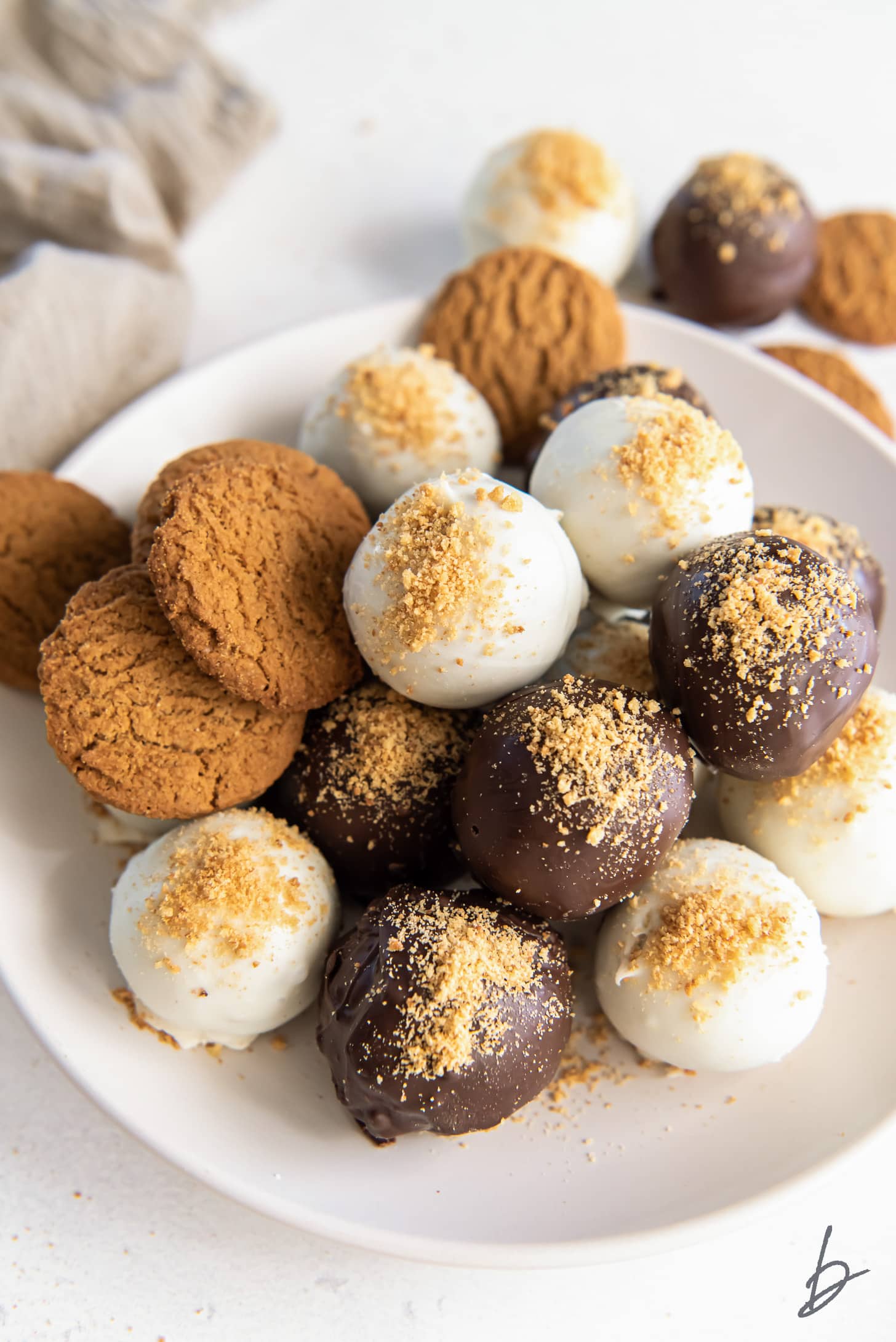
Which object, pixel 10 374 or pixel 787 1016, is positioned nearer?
pixel 787 1016

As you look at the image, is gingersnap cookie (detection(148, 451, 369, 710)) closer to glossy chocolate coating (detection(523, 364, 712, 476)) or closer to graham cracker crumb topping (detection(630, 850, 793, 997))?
glossy chocolate coating (detection(523, 364, 712, 476))

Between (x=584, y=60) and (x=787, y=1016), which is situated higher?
(x=584, y=60)

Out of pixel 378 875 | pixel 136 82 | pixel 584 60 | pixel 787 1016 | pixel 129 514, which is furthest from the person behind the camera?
pixel 584 60

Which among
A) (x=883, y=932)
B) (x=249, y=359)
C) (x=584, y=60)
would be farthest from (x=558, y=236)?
(x=883, y=932)

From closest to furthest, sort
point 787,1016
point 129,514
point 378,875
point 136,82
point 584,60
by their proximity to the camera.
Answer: point 787,1016 → point 378,875 → point 129,514 → point 136,82 → point 584,60

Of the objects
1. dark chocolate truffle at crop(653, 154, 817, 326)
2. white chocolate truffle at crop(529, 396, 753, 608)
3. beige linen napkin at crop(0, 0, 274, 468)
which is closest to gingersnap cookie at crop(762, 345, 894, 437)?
dark chocolate truffle at crop(653, 154, 817, 326)

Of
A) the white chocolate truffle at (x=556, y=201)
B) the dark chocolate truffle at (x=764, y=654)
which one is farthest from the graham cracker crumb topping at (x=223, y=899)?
the white chocolate truffle at (x=556, y=201)

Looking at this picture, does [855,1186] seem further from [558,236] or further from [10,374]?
[10,374]
